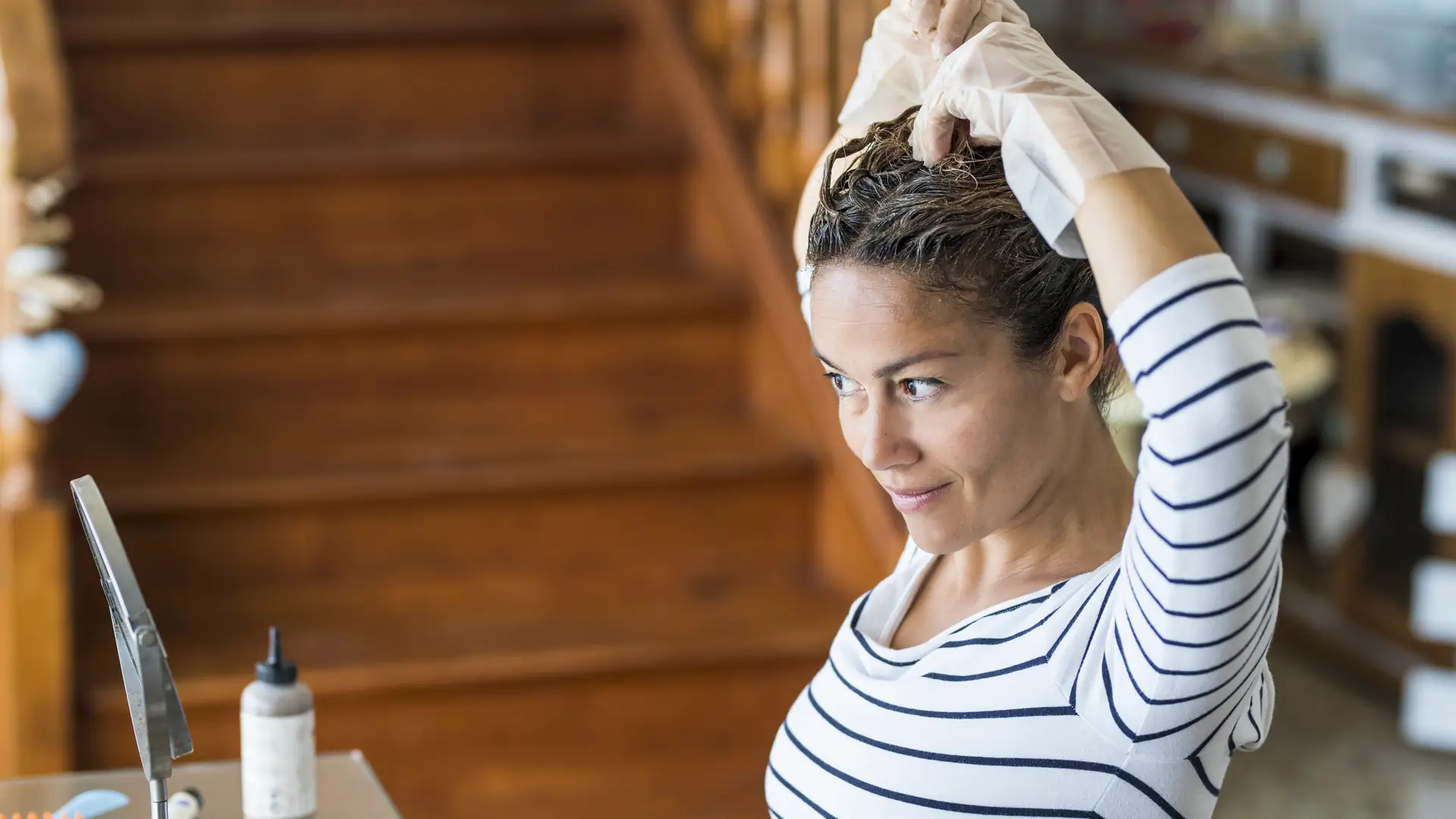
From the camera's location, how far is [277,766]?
4.60 ft

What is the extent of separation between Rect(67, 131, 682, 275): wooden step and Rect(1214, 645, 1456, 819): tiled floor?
136 centimetres

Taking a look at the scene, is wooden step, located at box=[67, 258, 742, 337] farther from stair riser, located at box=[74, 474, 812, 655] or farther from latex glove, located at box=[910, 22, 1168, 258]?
latex glove, located at box=[910, 22, 1168, 258]

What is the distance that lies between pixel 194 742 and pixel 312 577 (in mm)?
358

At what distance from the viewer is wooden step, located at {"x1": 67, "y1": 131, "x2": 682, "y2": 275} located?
8.98ft

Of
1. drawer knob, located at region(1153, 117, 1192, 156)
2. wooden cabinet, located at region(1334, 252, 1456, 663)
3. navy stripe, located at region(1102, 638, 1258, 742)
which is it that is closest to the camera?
navy stripe, located at region(1102, 638, 1258, 742)

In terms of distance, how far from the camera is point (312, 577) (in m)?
2.49

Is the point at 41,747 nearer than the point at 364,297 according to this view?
Yes

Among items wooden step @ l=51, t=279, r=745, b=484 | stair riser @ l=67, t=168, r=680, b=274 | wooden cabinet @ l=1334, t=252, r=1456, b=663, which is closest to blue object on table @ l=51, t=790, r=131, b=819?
wooden step @ l=51, t=279, r=745, b=484

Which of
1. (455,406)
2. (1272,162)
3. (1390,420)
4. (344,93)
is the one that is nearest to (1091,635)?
(455,406)

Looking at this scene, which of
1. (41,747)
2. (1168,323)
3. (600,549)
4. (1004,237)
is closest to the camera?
(1168,323)

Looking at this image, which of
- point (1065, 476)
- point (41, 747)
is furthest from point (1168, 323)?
point (41, 747)

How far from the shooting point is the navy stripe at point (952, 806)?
1.00m

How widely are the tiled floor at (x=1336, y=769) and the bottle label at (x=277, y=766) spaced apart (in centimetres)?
188

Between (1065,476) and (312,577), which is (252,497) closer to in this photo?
(312,577)
